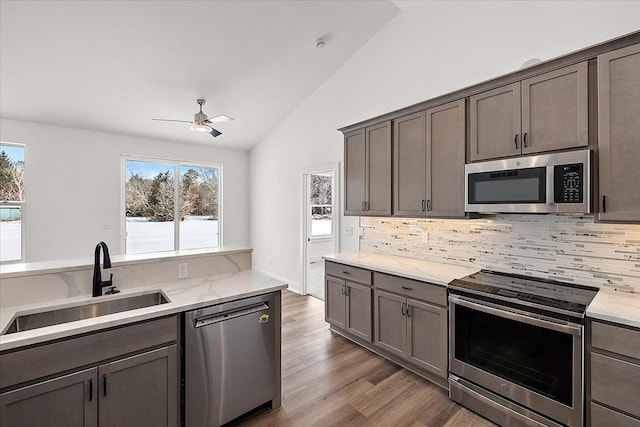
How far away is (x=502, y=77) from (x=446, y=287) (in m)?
1.69

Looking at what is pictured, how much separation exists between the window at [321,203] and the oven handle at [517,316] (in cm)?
356

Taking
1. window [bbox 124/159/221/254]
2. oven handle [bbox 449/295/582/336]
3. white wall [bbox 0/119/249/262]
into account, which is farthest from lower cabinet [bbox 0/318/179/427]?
window [bbox 124/159/221/254]

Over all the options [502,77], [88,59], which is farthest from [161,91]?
[502,77]

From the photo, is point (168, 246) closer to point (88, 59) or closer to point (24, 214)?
point (24, 214)

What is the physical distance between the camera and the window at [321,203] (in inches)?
226

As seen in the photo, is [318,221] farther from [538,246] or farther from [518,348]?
[518,348]

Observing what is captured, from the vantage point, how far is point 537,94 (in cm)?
214

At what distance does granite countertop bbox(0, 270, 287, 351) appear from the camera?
1.38m

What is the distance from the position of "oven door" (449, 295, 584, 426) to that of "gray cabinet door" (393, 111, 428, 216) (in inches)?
39.8

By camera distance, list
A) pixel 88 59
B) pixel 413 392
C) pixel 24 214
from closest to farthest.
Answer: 1. pixel 413 392
2. pixel 88 59
3. pixel 24 214

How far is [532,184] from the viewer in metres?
2.14

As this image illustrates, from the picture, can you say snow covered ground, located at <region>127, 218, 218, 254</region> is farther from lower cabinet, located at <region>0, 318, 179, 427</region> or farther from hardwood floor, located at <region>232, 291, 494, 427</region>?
lower cabinet, located at <region>0, 318, 179, 427</region>

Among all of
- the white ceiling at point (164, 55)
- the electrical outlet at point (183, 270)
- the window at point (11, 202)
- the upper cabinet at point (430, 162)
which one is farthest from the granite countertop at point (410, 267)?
the window at point (11, 202)

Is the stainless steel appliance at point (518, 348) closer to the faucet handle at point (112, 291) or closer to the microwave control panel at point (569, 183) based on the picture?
the microwave control panel at point (569, 183)
